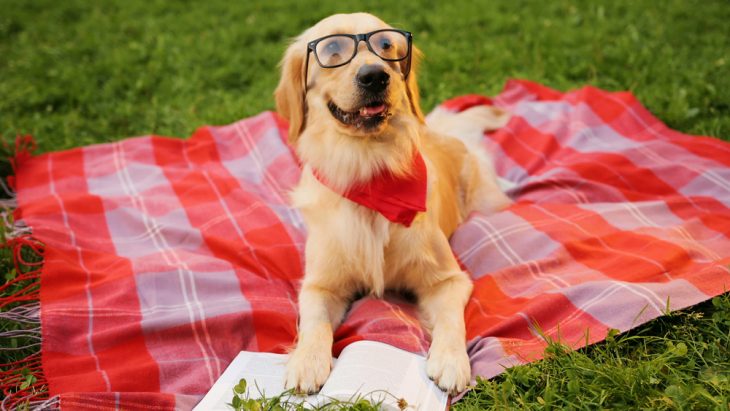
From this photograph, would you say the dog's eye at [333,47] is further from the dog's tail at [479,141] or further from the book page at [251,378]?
the dog's tail at [479,141]

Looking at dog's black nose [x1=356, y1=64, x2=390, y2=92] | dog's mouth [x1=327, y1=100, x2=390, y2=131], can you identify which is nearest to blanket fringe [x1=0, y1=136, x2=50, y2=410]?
dog's mouth [x1=327, y1=100, x2=390, y2=131]

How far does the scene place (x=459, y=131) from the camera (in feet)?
14.1

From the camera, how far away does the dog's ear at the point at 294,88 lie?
2855 millimetres

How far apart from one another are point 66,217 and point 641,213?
3.29 meters

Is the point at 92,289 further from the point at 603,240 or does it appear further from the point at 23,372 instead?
the point at 603,240

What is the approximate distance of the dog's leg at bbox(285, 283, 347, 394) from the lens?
226 cm

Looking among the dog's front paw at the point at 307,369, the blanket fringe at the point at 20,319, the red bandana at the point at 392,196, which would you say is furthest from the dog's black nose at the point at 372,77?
the blanket fringe at the point at 20,319

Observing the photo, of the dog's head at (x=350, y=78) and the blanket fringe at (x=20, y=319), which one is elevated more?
the dog's head at (x=350, y=78)

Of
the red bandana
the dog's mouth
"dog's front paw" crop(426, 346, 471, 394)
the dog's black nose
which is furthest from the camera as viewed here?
the red bandana

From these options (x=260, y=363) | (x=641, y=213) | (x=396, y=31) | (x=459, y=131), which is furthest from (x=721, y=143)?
(x=260, y=363)

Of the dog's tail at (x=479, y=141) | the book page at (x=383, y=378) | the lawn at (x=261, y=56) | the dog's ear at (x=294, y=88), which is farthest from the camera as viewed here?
the lawn at (x=261, y=56)

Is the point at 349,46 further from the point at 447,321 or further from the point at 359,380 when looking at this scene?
the point at 359,380

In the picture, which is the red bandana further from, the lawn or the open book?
the lawn

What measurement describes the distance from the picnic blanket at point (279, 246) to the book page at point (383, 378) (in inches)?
4.5
